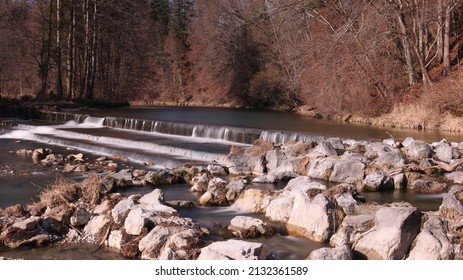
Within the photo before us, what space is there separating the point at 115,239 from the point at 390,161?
22.5 ft

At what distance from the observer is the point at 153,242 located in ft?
22.1

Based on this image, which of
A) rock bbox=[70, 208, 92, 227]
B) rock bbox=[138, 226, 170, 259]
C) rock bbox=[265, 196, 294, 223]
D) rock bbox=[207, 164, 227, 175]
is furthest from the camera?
rock bbox=[207, 164, 227, 175]

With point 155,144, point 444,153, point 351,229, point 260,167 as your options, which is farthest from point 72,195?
point 444,153

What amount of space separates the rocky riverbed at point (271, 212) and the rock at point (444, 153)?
2 cm

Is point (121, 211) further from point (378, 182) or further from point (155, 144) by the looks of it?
point (155, 144)

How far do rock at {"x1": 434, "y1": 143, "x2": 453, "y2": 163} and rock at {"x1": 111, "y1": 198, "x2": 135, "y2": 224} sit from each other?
25.2 feet

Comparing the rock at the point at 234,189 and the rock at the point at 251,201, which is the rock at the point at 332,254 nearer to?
the rock at the point at 251,201

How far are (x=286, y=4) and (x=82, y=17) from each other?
1384 centimetres

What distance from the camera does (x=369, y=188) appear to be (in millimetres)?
10289

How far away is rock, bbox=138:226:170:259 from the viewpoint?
6.65 meters

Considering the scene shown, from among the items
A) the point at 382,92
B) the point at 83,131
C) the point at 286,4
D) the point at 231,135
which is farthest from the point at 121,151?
the point at 286,4

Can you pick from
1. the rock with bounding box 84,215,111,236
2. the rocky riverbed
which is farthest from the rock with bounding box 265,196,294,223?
the rock with bounding box 84,215,111,236

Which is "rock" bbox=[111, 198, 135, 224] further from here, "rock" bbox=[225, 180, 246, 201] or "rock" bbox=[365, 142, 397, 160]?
"rock" bbox=[365, 142, 397, 160]

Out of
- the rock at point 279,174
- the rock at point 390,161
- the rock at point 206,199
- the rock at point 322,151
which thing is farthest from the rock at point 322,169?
the rock at point 206,199
